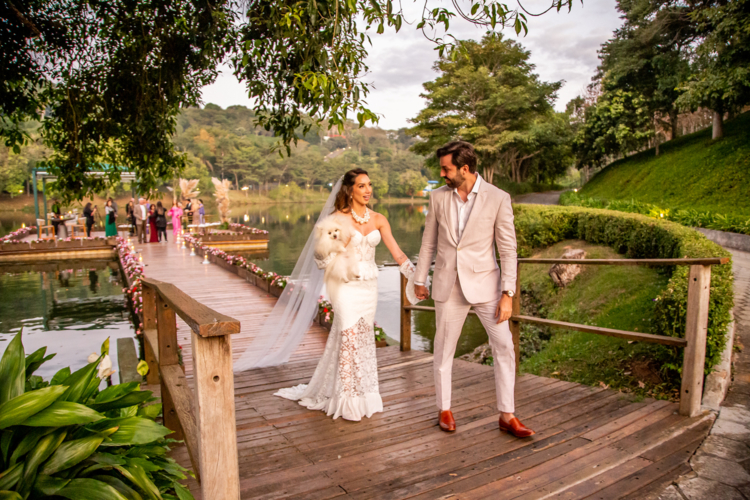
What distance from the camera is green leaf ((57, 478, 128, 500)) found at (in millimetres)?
1605

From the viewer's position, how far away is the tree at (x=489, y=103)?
97.2 feet

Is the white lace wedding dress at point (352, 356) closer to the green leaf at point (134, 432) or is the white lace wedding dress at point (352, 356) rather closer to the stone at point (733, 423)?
the green leaf at point (134, 432)

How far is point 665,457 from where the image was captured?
2.82 metres

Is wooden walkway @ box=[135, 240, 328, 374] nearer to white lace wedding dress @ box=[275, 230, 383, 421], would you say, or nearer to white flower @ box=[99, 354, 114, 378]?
white lace wedding dress @ box=[275, 230, 383, 421]

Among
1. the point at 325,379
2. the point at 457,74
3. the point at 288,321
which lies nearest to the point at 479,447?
the point at 325,379

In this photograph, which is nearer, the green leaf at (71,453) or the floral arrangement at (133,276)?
the green leaf at (71,453)

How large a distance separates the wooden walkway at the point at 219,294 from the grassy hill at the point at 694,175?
13135mm

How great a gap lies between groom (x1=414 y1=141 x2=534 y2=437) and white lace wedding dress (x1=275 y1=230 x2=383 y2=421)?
635 millimetres

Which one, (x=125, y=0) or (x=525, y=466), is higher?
(x=125, y=0)

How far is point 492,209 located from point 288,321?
2.32 m

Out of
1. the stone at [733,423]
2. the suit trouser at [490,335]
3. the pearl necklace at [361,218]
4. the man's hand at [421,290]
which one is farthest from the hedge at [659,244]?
the pearl necklace at [361,218]

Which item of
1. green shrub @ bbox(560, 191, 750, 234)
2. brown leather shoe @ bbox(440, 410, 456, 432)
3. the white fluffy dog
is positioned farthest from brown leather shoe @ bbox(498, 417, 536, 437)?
green shrub @ bbox(560, 191, 750, 234)

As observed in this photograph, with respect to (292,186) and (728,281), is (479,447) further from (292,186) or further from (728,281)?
(292,186)

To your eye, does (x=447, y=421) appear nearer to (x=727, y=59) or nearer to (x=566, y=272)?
(x=566, y=272)
